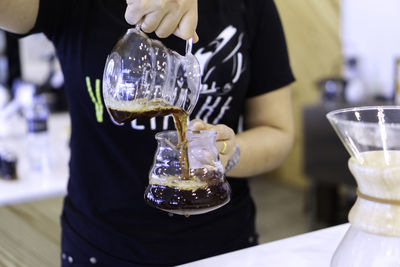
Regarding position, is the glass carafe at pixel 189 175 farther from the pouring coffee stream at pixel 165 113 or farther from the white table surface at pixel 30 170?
the white table surface at pixel 30 170

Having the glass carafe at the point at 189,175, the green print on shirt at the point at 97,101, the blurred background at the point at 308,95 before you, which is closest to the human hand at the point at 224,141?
the glass carafe at the point at 189,175

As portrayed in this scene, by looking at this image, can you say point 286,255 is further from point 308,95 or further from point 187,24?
point 308,95

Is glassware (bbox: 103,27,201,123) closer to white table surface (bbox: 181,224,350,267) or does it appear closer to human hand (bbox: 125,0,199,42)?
human hand (bbox: 125,0,199,42)

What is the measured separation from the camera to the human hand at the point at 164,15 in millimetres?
836

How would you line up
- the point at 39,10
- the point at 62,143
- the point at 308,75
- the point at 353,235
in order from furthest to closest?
the point at 308,75 < the point at 62,143 < the point at 39,10 < the point at 353,235

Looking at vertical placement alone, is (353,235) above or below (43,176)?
above

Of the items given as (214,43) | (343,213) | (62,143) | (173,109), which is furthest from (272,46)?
(343,213)

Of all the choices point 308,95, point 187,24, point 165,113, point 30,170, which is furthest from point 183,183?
point 308,95

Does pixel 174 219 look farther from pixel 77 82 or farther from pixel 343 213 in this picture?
pixel 343 213

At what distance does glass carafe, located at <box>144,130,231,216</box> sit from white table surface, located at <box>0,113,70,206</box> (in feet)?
3.56

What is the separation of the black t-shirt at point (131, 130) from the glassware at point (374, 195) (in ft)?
1.42

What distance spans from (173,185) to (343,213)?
2914mm

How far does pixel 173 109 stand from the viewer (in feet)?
2.95

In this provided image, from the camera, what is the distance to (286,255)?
993 mm
